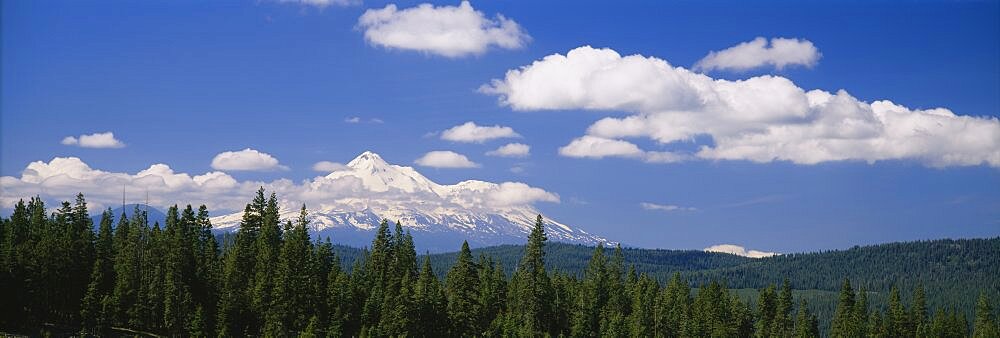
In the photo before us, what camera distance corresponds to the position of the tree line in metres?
104

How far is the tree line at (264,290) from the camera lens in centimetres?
10362

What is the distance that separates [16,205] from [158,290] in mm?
39434

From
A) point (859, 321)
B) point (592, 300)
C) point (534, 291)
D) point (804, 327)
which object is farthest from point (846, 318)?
point (534, 291)

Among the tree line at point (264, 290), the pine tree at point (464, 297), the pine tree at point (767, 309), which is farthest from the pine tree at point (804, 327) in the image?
the pine tree at point (464, 297)

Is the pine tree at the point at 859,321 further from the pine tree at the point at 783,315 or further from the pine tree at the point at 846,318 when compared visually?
the pine tree at the point at 783,315

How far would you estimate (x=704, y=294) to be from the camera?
493 feet

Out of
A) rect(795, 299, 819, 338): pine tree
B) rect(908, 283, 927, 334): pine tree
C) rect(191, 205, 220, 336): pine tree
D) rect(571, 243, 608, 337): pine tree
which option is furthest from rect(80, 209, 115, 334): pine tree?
rect(908, 283, 927, 334): pine tree

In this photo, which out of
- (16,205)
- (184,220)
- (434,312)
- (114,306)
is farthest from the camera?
(16,205)

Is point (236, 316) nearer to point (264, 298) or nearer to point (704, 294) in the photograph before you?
point (264, 298)

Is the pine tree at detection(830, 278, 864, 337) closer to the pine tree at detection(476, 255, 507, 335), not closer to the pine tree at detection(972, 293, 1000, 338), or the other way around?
the pine tree at detection(972, 293, 1000, 338)

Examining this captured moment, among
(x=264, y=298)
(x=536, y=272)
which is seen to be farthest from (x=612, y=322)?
(x=264, y=298)

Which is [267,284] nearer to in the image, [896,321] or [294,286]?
[294,286]

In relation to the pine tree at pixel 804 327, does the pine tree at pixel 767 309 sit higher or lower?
higher

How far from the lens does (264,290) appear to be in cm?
10431
